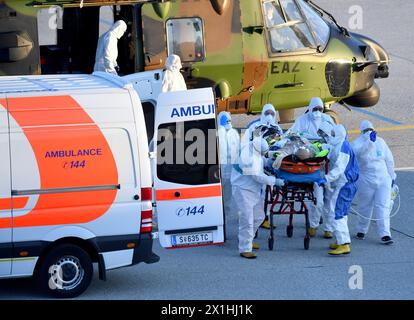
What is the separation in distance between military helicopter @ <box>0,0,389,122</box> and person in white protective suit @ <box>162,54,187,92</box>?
1437mm

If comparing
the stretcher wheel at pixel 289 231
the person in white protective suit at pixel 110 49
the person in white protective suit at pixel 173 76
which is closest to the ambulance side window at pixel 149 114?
the person in white protective suit at pixel 173 76

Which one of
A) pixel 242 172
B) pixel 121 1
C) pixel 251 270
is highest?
pixel 121 1

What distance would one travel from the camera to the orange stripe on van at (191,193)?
13.4m

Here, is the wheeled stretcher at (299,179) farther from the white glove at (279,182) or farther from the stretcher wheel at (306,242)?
the white glove at (279,182)

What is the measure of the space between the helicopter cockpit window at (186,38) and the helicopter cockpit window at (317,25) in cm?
204

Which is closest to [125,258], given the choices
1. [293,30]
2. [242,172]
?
[242,172]

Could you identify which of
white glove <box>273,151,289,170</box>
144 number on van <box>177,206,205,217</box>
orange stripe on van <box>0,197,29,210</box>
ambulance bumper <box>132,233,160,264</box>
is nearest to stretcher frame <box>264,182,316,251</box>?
white glove <box>273,151,289,170</box>

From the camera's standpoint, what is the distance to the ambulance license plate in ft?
43.9

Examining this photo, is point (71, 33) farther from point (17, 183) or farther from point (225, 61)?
point (17, 183)

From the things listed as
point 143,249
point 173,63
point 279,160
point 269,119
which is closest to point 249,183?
point 279,160

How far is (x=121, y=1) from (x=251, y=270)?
549 centimetres

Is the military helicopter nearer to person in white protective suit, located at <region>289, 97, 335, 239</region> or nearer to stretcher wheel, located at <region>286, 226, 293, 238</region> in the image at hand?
person in white protective suit, located at <region>289, 97, 335, 239</region>

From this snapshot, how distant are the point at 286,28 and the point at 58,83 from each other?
6.85 metres

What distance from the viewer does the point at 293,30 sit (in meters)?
19.5
